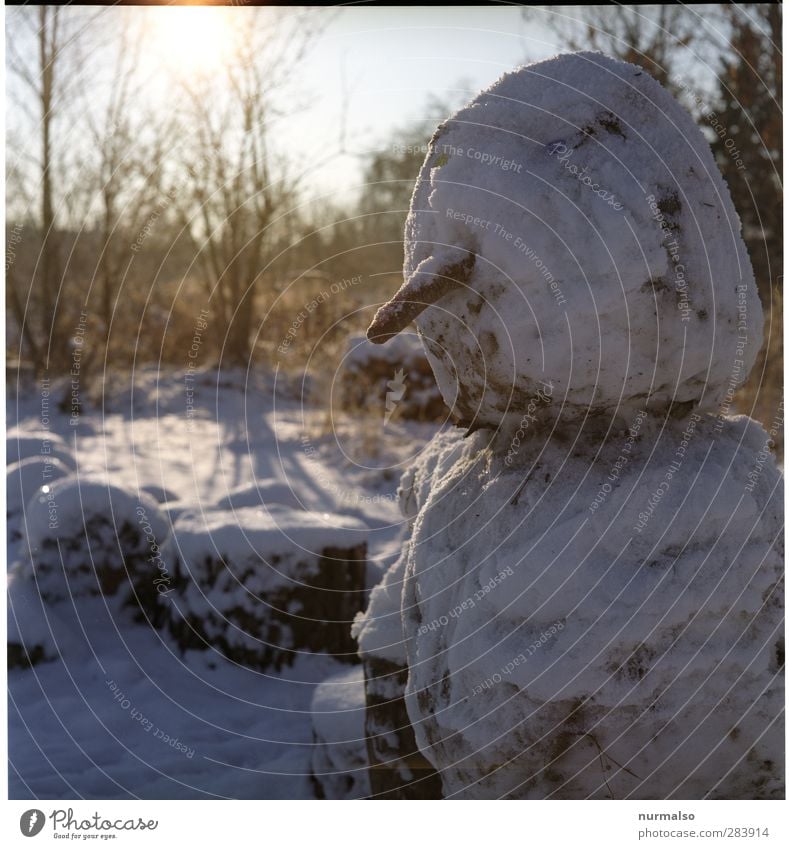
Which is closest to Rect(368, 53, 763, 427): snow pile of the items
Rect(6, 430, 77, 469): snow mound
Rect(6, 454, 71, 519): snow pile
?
Rect(6, 454, 71, 519): snow pile

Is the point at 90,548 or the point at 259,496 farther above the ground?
the point at 259,496

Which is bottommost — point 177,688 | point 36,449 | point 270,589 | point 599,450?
point 177,688

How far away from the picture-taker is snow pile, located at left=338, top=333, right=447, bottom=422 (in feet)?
26.0

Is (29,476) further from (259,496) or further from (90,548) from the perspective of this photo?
(259,496)

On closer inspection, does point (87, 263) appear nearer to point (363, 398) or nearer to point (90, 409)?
point (90, 409)

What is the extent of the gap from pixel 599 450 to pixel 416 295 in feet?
1.89

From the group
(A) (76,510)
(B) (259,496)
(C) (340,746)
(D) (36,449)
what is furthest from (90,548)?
(C) (340,746)

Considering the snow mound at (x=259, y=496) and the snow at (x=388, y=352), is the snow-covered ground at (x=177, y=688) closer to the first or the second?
the snow mound at (x=259, y=496)

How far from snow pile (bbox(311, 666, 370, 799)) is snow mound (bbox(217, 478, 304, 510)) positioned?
1.87 meters

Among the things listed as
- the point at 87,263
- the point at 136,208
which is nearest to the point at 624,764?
the point at 136,208

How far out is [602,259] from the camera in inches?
91.0

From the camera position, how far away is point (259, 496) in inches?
213

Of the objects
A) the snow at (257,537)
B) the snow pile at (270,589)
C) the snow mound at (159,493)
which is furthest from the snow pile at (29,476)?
the snow pile at (270,589)

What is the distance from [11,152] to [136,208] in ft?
5.60
